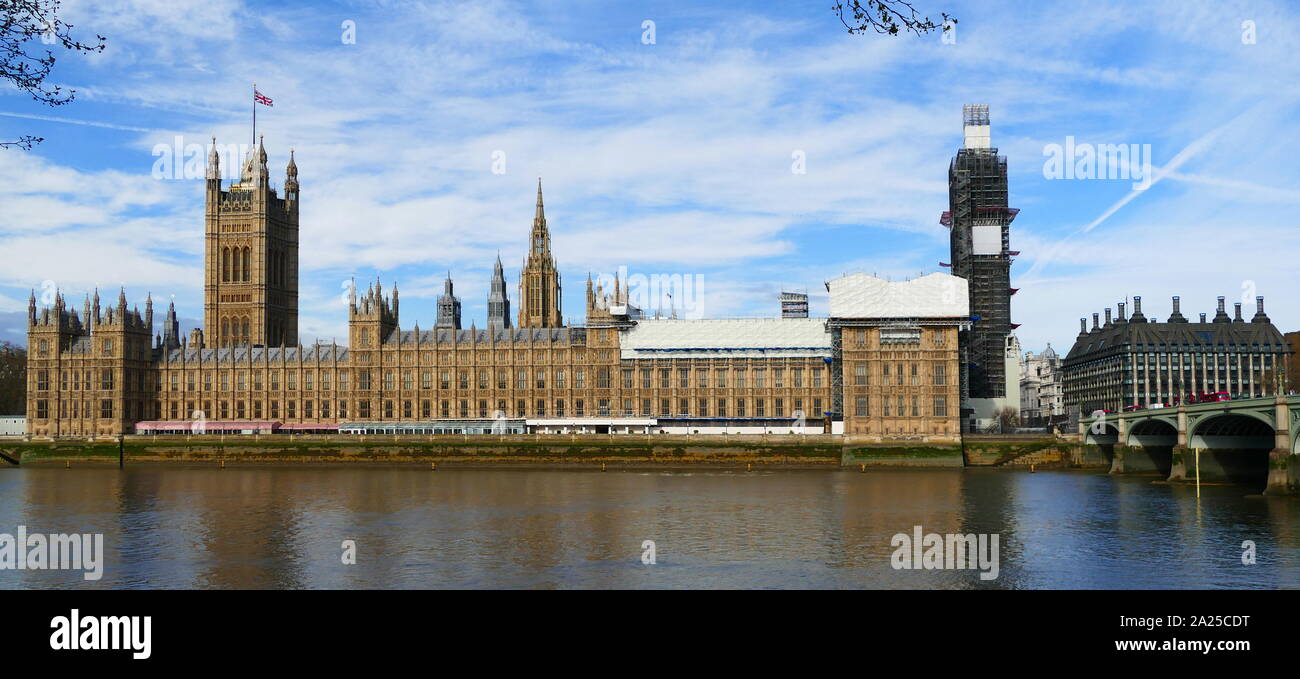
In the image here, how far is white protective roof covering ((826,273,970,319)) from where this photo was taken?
12794 centimetres

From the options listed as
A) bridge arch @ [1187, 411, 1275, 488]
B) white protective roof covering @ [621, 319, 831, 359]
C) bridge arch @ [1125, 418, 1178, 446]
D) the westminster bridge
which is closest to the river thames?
the westminster bridge

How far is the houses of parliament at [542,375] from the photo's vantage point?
422ft

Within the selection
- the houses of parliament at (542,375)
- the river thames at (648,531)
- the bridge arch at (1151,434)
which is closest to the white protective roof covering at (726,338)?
the houses of parliament at (542,375)

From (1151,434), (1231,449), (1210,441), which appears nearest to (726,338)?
(1151,434)

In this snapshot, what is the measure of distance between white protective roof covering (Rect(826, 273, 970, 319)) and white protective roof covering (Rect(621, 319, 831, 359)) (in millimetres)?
14295

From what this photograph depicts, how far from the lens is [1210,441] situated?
93.1m

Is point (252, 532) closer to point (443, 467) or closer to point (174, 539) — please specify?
point (174, 539)

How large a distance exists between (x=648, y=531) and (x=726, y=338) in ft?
292

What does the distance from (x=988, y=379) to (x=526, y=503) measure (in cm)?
12206

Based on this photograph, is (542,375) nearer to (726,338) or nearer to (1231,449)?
(726,338)

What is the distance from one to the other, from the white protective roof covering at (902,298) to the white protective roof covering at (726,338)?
14.3 meters

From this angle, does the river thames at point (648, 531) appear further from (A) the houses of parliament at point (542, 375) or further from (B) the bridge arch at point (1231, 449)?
(A) the houses of parliament at point (542, 375)

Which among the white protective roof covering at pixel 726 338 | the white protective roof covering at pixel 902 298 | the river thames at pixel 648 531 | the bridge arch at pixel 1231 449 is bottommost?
the river thames at pixel 648 531
